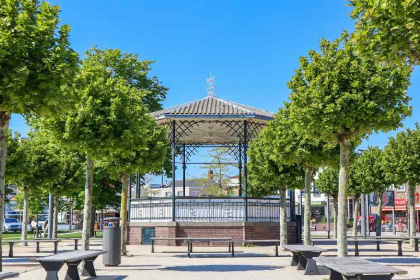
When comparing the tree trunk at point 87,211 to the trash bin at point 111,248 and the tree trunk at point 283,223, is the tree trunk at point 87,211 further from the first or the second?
the tree trunk at point 283,223

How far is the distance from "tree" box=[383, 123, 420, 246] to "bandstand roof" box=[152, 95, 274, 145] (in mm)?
5712

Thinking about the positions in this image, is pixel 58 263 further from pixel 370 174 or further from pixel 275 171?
pixel 370 174

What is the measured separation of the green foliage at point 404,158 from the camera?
928 inches

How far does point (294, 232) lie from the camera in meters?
25.4

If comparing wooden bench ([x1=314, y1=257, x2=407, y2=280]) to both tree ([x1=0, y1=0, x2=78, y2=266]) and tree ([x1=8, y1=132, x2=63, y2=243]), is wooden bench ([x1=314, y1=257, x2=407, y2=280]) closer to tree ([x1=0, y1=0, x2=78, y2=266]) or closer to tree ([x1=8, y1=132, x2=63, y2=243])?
tree ([x1=0, y1=0, x2=78, y2=266])

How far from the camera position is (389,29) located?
7.89 metres

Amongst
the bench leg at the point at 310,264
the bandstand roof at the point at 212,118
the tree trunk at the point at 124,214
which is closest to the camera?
the bench leg at the point at 310,264

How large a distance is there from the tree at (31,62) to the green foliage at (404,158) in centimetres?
1771

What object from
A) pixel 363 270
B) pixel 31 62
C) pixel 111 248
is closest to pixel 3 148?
pixel 31 62

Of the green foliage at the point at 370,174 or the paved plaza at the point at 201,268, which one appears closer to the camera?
the paved plaza at the point at 201,268

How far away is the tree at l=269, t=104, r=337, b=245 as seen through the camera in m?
16.7

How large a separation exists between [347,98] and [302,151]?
16.3 ft

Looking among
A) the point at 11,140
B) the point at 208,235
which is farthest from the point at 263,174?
the point at 11,140

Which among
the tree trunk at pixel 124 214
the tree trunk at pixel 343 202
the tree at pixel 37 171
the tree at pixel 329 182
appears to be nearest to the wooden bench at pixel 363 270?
the tree trunk at pixel 343 202
